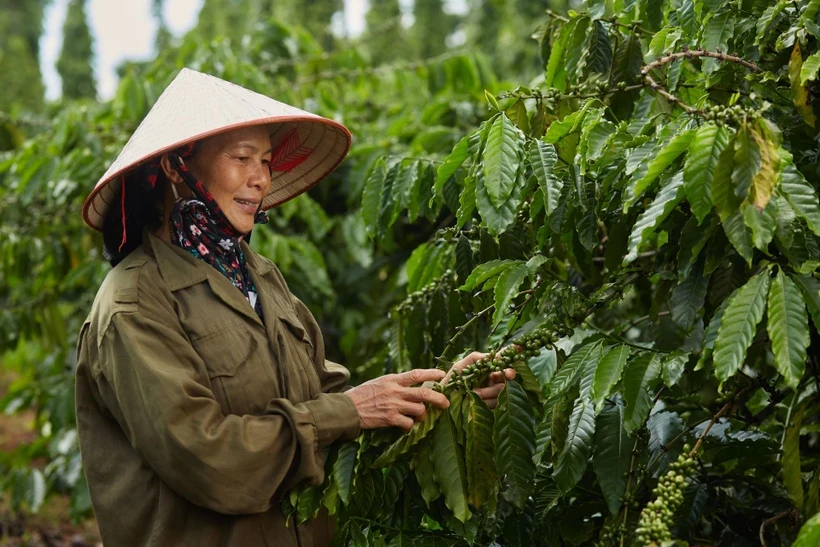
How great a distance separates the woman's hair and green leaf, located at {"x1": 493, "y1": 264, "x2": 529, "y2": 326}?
25.6 inches

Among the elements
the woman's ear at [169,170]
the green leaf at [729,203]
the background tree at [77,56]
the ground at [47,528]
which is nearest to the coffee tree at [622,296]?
the green leaf at [729,203]

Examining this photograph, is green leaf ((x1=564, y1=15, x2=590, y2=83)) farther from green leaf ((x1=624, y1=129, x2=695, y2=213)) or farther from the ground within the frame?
the ground

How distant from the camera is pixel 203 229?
1.68m

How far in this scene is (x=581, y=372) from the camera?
1.65m

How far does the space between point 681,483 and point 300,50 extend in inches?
154

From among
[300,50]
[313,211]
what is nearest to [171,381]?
[313,211]

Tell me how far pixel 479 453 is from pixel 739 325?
523mm

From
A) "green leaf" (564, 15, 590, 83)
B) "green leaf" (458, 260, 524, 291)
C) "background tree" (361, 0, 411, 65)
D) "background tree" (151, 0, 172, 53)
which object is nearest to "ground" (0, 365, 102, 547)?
"green leaf" (458, 260, 524, 291)

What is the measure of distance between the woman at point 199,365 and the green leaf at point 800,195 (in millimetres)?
627

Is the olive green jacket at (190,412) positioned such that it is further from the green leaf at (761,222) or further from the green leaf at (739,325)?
the green leaf at (761,222)

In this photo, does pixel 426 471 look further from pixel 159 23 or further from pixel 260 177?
pixel 159 23

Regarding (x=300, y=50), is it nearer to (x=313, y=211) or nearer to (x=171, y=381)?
(x=313, y=211)

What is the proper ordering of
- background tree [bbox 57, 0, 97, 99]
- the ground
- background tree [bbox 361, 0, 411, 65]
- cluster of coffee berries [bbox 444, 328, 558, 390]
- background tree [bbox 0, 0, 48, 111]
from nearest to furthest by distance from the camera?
1. cluster of coffee berries [bbox 444, 328, 558, 390]
2. the ground
3. background tree [bbox 361, 0, 411, 65]
4. background tree [bbox 0, 0, 48, 111]
5. background tree [bbox 57, 0, 97, 99]

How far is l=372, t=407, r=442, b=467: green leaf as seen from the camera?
162 cm
